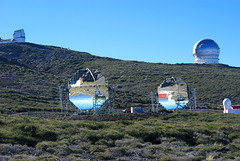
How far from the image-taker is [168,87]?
138ft

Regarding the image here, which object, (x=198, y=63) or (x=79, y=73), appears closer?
(x=79, y=73)

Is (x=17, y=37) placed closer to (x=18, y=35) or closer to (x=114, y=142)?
(x=18, y=35)

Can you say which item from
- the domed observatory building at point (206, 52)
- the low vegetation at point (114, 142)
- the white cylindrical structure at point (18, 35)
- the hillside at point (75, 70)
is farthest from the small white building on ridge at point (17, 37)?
the low vegetation at point (114, 142)

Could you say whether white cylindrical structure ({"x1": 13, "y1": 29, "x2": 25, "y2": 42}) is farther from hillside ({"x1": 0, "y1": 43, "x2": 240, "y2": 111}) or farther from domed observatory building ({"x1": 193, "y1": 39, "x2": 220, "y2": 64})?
Answer: domed observatory building ({"x1": 193, "y1": 39, "x2": 220, "y2": 64})

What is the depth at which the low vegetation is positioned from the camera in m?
17.0

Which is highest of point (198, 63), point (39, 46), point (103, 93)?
point (39, 46)

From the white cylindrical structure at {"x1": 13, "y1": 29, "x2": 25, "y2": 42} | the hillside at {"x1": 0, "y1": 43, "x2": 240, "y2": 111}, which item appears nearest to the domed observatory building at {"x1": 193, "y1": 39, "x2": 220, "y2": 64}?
the hillside at {"x1": 0, "y1": 43, "x2": 240, "y2": 111}

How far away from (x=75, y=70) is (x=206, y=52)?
1389 inches

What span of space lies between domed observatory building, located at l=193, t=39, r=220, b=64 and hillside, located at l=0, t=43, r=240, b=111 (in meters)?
3.06

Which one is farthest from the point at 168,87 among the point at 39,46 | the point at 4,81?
the point at 39,46

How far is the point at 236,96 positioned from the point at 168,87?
27.0 m

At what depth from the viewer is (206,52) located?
10081cm

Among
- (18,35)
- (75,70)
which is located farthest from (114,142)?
(18,35)

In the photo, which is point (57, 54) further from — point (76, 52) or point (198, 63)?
point (198, 63)
